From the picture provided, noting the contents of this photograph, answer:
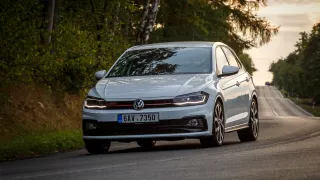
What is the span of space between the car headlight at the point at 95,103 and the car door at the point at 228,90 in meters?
1.98

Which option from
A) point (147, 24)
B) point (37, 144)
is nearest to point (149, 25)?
point (147, 24)

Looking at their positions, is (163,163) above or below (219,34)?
above

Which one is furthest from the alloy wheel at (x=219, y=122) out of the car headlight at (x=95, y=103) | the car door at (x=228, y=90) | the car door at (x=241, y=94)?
the car headlight at (x=95, y=103)

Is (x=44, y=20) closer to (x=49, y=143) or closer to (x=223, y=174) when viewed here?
(x=49, y=143)

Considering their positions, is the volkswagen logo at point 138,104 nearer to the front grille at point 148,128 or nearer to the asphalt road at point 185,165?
the front grille at point 148,128

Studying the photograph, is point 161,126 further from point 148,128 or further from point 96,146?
point 96,146

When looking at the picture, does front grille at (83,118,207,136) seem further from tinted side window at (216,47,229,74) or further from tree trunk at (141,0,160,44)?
tree trunk at (141,0,160,44)

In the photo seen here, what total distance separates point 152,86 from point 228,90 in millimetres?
1741

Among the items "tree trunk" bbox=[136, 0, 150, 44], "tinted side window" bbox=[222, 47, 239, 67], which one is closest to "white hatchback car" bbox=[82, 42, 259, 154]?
"tinted side window" bbox=[222, 47, 239, 67]

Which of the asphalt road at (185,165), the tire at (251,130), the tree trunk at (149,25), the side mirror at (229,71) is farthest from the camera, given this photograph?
the tree trunk at (149,25)

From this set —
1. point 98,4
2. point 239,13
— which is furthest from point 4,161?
point 239,13

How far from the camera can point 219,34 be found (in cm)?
5431

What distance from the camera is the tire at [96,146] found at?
14.7 m

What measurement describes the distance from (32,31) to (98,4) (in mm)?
8566
